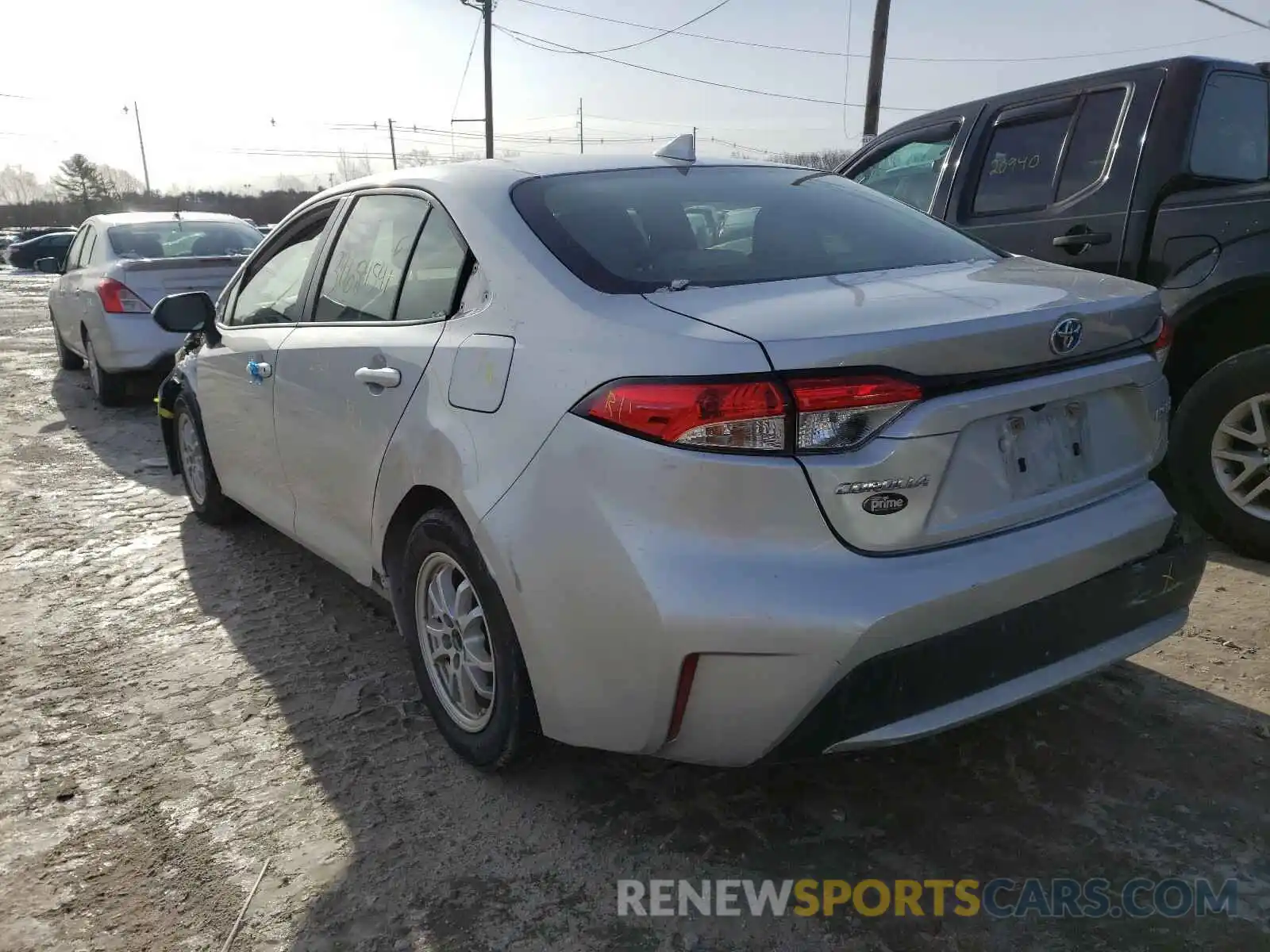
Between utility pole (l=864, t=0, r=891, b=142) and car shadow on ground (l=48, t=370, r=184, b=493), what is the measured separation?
11979mm

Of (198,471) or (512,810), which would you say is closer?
(512,810)

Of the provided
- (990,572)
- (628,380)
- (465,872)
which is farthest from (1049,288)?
(465,872)

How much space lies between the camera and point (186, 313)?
4250mm

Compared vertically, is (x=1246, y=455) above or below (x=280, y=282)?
below

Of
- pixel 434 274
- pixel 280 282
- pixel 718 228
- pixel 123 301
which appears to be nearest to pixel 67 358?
pixel 123 301

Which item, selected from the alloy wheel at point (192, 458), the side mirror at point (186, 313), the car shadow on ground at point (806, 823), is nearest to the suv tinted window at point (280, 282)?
the side mirror at point (186, 313)

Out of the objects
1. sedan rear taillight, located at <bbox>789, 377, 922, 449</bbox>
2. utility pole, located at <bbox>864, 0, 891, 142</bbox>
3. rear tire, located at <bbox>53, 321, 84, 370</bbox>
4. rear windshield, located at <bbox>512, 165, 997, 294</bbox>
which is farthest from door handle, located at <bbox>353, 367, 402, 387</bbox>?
utility pole, located at <bbox>864, 0, 891, 142</bbox>

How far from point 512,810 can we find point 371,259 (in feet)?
5.75

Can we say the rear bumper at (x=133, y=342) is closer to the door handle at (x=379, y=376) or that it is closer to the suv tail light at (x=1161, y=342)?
the door handle at (x=379, y=376)

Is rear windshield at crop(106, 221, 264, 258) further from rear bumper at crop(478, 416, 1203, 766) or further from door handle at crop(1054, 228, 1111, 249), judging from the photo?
rear bumper at crop(478, 416, 1203, 766)

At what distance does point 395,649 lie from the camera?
140 inches

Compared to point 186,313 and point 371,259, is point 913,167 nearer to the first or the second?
point 371,259

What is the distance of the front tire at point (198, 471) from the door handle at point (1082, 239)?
13.0 ft

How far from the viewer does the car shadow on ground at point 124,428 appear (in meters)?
6.28
